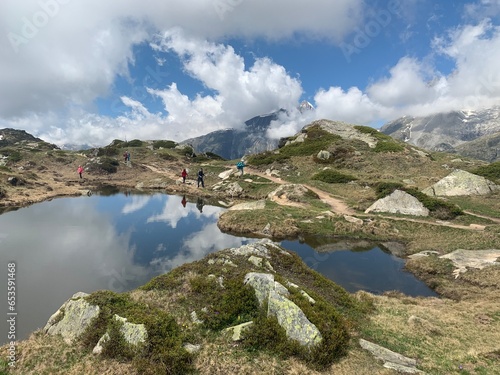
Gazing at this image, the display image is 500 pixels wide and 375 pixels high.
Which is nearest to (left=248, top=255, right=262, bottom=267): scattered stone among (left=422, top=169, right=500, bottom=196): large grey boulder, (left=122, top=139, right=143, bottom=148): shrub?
(left=422, top=169, right=500, bottom=196): large grey boulder

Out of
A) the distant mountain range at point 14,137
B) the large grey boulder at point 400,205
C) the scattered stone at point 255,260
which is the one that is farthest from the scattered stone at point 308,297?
the distant mountain range at point 14,137

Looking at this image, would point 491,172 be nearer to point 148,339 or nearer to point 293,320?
point 293,320

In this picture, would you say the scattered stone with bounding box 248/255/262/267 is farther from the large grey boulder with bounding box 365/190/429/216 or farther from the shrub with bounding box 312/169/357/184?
the shrub with bounding box 312/169/357/184

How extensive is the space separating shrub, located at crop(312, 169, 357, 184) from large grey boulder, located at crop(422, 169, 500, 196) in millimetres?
15730

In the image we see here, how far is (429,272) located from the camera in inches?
1090

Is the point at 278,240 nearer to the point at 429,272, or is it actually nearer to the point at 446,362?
the point at 429,272

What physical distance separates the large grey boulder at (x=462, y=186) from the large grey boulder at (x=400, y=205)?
33.9ft

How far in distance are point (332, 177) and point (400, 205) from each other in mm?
23310

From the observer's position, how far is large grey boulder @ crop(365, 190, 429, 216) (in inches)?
1695

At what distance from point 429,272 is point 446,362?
637 inches

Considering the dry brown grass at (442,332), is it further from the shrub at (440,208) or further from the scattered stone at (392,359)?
the shrub at (440,208)

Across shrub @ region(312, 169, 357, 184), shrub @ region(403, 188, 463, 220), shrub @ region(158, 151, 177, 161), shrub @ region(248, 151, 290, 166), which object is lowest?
shrub @ region(403, 188, 463, 220)

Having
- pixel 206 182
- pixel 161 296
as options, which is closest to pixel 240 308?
pixel 161 296

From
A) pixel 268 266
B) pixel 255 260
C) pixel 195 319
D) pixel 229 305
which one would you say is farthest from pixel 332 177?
pixel 195 319
